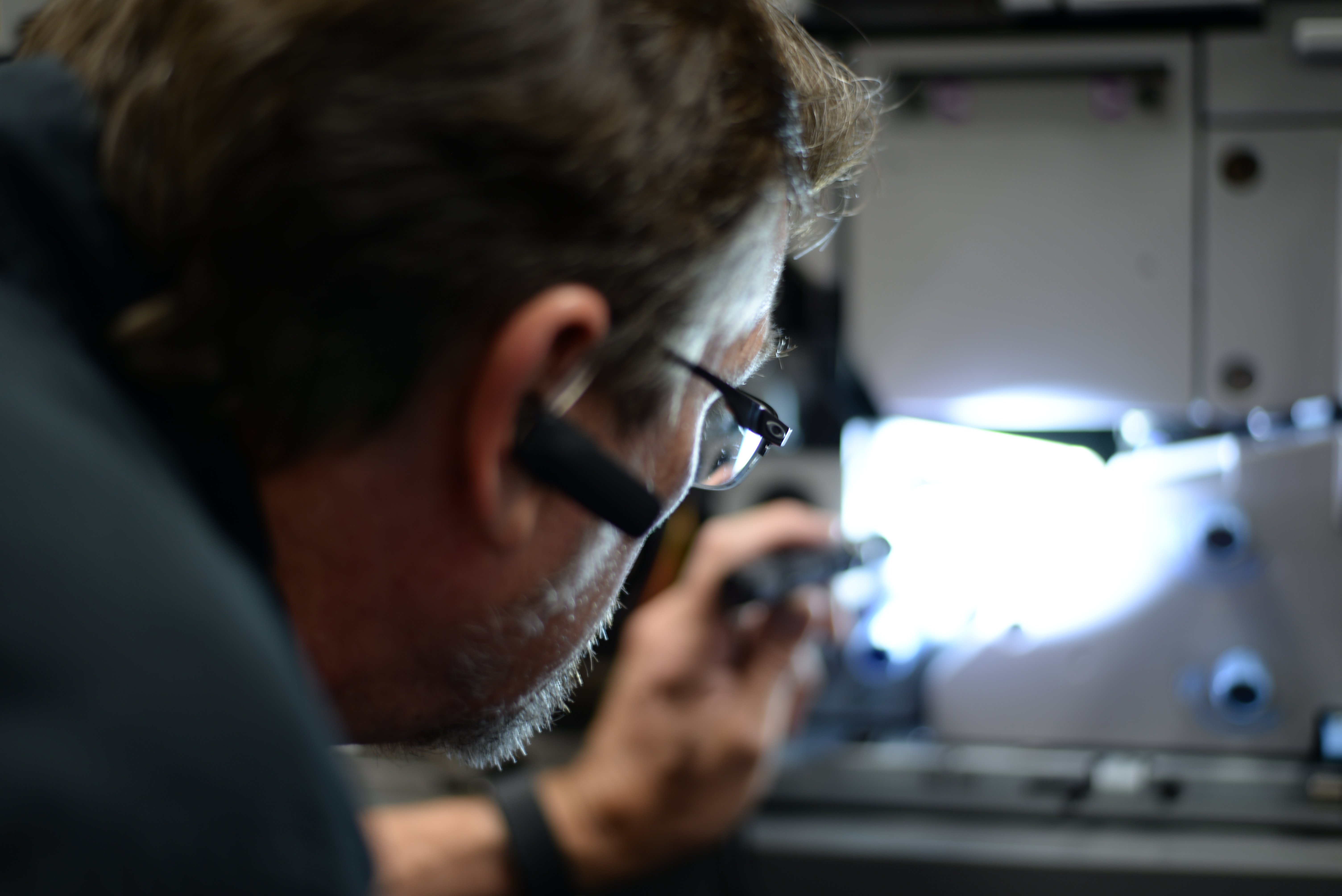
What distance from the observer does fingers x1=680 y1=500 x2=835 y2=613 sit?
56.4 inches

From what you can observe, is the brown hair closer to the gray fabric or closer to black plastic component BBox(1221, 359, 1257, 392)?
the gray fabric

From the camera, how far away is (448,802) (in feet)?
4.84

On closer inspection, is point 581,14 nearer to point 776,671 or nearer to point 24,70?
point 24,70

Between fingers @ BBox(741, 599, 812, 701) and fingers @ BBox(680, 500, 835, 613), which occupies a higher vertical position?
fingers @ BBox(680, 500, 835, 613)

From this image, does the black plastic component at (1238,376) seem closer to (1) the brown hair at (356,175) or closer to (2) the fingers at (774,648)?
(2) the fingers at (774,648)

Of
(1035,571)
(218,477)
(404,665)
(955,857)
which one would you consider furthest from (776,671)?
(218,477)

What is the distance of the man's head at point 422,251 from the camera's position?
521 mm

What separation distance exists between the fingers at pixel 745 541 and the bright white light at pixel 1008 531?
201 millimetres

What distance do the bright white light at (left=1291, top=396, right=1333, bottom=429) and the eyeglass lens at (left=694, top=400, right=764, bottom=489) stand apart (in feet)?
3.39

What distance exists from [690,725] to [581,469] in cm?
92

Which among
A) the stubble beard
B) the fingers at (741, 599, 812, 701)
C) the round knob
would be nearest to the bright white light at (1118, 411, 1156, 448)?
the round knob

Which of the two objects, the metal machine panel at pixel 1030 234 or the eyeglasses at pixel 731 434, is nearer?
the eyeglasses at pixel 731 434

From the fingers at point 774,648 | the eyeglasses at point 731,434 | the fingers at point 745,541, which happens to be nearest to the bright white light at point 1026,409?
the fingers at point 745,541

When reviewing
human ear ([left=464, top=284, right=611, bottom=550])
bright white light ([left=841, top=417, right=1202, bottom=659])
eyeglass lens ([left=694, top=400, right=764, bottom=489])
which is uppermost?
human ear ([left=464, top=284, right=611, bottom=550])
